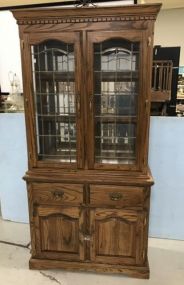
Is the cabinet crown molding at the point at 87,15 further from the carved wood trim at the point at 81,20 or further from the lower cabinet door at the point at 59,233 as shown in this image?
the lower cabinet door at the point at 59,233

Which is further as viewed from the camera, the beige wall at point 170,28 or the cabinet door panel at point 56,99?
the beige wall at point 170,28

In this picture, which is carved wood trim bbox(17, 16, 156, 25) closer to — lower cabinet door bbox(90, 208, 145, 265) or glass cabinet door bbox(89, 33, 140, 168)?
glass cabinet door bbox(89, 33, 140, 168)

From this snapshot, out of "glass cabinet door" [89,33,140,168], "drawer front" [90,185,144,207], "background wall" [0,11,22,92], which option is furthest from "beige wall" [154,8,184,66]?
"drawer front" [90,185,144,207]

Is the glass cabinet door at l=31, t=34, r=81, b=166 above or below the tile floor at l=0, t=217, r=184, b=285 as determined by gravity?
above

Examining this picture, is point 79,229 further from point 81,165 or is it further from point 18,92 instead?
point 18,92

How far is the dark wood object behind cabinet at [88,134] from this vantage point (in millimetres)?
1666

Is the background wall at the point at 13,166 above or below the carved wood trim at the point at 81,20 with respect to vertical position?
below

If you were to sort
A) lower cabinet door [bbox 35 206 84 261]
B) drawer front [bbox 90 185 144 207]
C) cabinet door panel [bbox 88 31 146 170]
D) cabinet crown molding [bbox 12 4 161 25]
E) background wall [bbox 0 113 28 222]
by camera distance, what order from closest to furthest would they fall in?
cabinet crown molding [bbox 12 4 161 25] < cabinet door panel [bbox 88 31 146 170] < drawer front [bbox 90 185 144 207] < lower cabinet door [bbox 35 206 84 261] < background wall [bbox 0 113 28 222]

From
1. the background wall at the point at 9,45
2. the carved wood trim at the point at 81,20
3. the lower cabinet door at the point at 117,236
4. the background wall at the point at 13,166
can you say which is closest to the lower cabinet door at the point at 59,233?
the lower cabinet door at the point at 117,236

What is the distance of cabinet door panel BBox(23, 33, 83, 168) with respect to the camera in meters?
1.75

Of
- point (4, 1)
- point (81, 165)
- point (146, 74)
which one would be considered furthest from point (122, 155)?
point (4, 1)

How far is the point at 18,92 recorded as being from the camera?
9.65 ft

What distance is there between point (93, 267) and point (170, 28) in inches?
144

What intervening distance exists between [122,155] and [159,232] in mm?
995
